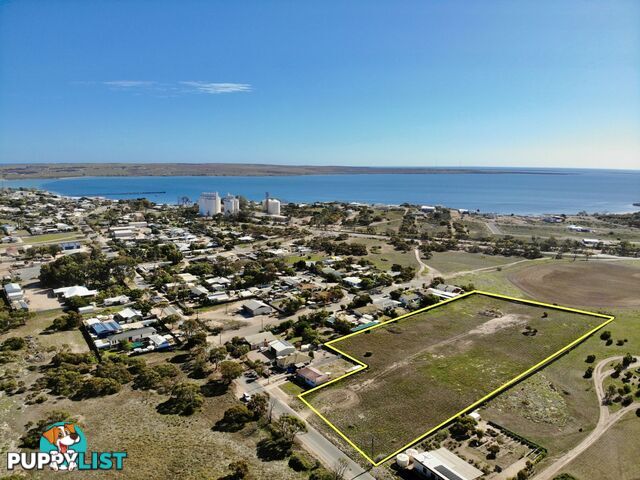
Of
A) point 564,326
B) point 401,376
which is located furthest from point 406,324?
point 564,326

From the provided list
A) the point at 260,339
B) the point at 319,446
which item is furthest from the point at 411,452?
the point at 260,339

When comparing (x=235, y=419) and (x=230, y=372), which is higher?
(x=230, y=372)

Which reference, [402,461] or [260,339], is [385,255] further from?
[402,461]

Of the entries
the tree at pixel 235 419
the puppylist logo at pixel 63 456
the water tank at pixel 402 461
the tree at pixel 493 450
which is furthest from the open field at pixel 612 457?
the puppylist logo at pixel 63 456

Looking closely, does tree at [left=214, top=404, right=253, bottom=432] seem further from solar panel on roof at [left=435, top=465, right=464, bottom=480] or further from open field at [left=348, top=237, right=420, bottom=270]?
open field at [left=348, top=237, right=420, bottom=270]

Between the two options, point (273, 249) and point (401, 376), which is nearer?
point (401, 376)

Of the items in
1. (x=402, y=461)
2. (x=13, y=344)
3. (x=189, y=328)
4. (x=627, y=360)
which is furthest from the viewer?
(x=189, y=328)

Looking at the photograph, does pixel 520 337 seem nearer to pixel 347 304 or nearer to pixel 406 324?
pixel 406 324
